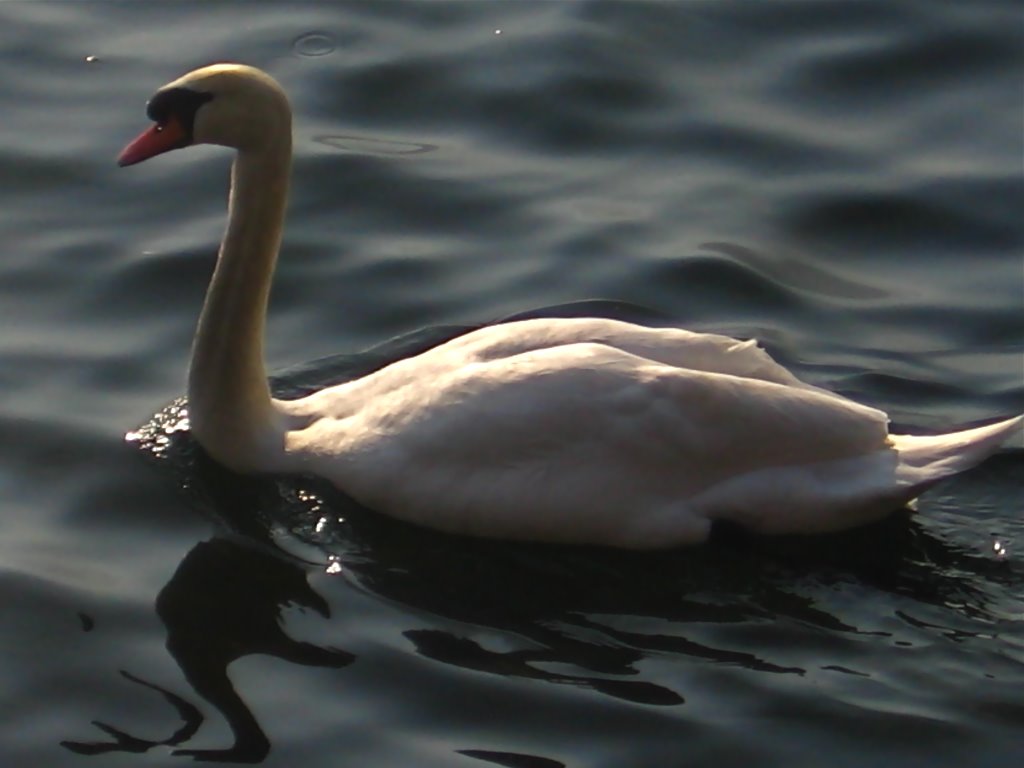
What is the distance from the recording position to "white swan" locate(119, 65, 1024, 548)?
27.7 ft

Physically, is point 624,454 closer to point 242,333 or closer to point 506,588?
point 506,588

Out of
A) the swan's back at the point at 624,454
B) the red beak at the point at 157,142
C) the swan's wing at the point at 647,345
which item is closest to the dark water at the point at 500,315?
the swan's back at the point at 624,454

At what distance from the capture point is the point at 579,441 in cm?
843

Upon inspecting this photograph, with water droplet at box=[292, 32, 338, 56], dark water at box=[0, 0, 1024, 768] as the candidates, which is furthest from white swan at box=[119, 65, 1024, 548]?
water droplet at box=[292, 32, 338, 56]

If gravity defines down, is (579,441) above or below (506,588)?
above

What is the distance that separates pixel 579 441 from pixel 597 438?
7cm

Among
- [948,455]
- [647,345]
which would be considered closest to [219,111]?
[647,345]

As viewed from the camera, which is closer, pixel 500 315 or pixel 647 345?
pixel 647 345

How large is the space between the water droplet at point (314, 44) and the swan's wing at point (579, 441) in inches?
192

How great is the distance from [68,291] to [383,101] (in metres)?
2.65

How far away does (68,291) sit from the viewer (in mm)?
10664

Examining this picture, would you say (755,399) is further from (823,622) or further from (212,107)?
(212,107)

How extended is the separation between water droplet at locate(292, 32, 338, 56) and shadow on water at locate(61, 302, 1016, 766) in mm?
4560

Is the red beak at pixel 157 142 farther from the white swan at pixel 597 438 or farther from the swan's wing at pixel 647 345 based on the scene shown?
the swan's wing at pixel 647 345
